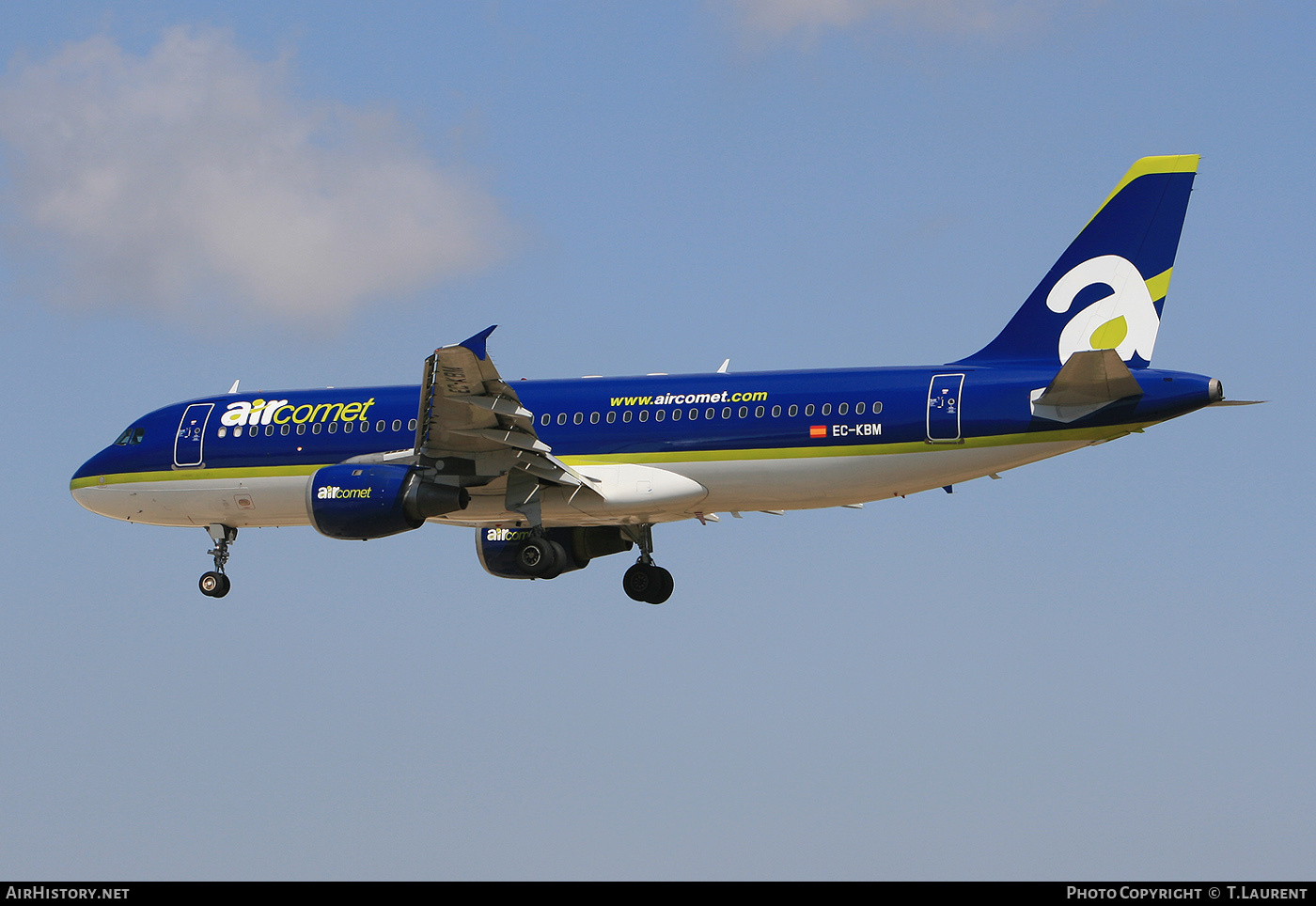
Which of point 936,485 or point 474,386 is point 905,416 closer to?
point 936,485

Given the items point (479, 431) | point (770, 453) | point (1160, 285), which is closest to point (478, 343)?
point (479, 431)

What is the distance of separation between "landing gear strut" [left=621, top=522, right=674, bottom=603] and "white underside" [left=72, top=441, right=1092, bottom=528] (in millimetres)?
2587

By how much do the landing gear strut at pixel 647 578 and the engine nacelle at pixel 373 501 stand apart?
535 centimetres

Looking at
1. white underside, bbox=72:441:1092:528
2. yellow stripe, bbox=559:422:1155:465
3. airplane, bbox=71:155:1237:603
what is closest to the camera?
yellow stripe, bbox=559:422:1155:465

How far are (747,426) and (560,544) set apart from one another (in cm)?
652

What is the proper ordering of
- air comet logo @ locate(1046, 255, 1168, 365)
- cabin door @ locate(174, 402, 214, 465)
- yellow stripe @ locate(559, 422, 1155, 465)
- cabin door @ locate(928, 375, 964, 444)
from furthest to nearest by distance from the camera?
cabin door @ locate(174, 402, 214, 465) → air comet logo @ locate(1046, 255, 1168, 365) → cabin door @ locate(928, 375, 964, 444) → yellow stripe @ locate(559, 422, 1155, 465)

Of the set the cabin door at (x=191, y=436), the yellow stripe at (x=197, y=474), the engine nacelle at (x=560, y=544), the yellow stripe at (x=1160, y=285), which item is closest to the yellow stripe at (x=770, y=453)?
the yellow stripe at (x=197, y=474)

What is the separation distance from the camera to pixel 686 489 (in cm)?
3073

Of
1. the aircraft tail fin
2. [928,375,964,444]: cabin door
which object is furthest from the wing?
the aircraft tail fin

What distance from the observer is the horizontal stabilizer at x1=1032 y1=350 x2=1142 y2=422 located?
27.6 metres

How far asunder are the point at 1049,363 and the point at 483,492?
1045 cm

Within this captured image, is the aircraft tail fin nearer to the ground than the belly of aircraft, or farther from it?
farther from it

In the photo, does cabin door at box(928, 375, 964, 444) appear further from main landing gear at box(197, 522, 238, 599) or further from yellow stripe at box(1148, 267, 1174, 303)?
main landing gear at box(197, 522, 238, 599)

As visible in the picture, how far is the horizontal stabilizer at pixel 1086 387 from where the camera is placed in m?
27.6
